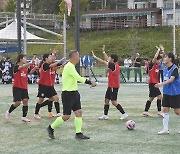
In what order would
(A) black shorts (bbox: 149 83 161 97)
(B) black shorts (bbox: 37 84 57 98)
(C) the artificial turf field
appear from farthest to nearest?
1. (A) black shorts (bbox: 149 83 161 97)
2. (B) black shorts (bbox: 37 84 57 98)
3. (C) the artificial turf field

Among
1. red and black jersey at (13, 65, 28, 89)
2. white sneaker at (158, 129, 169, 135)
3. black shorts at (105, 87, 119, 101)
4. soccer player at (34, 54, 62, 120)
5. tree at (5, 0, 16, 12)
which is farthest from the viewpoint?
tree at (5, 0, 16, 12)

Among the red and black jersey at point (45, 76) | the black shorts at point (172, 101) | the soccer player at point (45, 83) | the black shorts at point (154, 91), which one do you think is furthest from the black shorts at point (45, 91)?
the black shorts at point (172, 101)

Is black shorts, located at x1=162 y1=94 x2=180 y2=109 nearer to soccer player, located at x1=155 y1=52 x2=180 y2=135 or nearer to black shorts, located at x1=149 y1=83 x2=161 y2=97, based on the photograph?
soccer player, located at x1=155 y1=52 x2=180 y2=135

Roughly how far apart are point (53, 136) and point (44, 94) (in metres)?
3.14

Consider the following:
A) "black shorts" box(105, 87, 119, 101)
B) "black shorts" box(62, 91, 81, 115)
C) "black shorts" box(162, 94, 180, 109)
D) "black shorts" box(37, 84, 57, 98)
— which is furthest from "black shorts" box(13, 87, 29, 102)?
"black shorts" box(162, 94, 180, 109)

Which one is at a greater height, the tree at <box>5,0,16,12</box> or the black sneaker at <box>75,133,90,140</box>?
the tree at <box>5,0,16,12</box>

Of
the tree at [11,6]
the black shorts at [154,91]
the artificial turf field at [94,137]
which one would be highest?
the tree at [11,6]

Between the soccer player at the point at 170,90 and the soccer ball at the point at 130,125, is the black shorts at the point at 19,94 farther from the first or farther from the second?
the soccer player at the point at 170,90

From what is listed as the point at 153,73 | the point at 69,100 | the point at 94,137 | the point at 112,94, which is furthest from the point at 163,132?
the point at 153,73

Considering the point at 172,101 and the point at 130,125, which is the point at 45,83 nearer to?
the point at 130,125

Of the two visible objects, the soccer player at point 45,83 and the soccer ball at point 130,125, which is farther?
the soccer player at point 45,83

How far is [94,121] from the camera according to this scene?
Answer: 12.1m

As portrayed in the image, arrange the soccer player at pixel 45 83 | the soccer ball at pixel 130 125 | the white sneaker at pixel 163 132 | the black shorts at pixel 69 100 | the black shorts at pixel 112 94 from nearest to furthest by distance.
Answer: the black shorts at pixel 69 100 → the white sneaker at pixel 163 132 → the soccer ball at pixel 130 125 → the black shorts at pixel 112 94 → the soccer player at pixel 45 83

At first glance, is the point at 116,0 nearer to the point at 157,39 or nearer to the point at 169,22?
the point at 169,22
